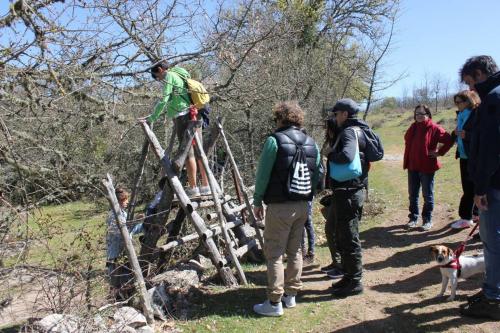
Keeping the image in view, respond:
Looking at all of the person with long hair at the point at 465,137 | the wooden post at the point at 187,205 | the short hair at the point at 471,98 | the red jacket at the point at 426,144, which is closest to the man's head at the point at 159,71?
the wooden post at the point at 187,205

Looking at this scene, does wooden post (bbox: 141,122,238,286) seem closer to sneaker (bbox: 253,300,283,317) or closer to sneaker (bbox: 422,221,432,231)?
sneaker (bbox: 253,300,283,317)

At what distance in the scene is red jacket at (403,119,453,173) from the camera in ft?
23.0

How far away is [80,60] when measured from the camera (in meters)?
4.85

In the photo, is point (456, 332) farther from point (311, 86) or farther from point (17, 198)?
point (311, 86)

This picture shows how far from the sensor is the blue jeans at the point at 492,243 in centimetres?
378

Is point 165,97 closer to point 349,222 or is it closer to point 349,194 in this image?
point 349,194

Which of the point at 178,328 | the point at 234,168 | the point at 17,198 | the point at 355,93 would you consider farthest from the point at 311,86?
the point at 178,328

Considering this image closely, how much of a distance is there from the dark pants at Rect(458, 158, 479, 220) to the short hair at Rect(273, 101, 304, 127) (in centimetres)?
335

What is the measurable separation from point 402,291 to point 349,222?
106 cm

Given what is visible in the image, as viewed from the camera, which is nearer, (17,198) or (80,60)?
(80,60)

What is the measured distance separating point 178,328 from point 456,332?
250 cm

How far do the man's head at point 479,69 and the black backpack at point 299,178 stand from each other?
1628 mm

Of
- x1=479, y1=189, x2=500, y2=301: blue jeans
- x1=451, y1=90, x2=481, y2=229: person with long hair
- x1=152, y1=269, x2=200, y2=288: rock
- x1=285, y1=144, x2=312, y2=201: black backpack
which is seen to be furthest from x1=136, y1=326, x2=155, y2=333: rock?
x1=451, y1=90, x2=481, y2=229: person with long hair

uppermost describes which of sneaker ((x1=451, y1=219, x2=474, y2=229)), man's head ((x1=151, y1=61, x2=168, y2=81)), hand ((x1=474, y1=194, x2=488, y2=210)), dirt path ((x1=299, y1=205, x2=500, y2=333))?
man's head ((x1=151, y1=61, x2=168, y2=81))
